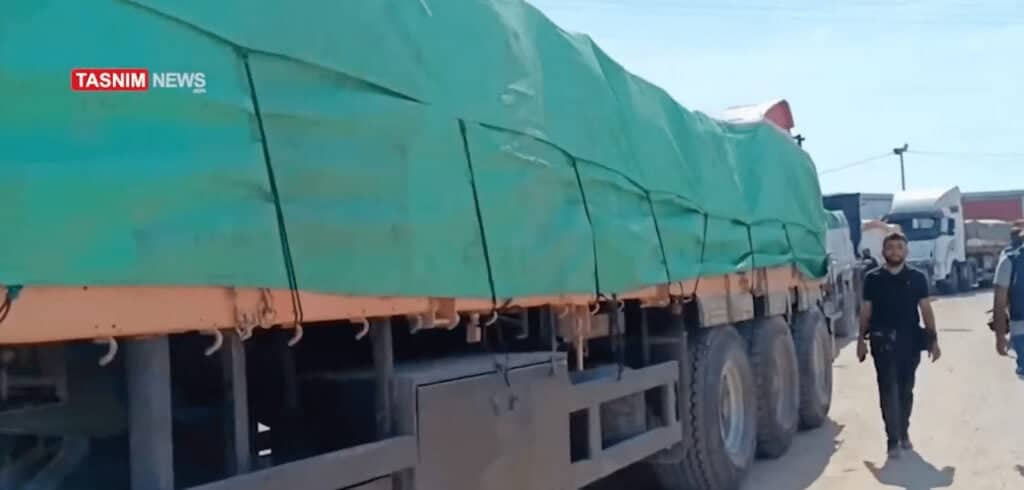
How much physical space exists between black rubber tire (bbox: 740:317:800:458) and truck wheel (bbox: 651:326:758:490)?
19.2 inches

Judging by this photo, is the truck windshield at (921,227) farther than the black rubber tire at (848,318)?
Yes

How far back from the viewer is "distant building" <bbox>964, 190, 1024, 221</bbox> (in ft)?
188

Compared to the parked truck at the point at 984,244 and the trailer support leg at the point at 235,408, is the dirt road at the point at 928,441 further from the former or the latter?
the parked truck at the point at 984,244

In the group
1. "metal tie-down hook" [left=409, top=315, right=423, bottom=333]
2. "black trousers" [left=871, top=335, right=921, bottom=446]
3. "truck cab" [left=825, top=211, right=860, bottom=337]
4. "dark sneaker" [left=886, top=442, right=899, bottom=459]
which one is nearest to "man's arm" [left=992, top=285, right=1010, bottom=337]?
"black trousers" [left=871, top=335, right=921, bottom=446]

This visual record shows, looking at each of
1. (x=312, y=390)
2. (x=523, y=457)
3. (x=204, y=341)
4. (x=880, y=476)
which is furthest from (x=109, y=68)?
(x=880, y=476)

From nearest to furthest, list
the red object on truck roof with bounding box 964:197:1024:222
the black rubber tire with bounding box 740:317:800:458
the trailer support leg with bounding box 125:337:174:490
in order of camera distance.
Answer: the trailer support leg with bounding box 125:337:174:490, the black rubber tire with bounding box 740:317:800:458, the red object on truck roof with bounding box 964:197:1024:222

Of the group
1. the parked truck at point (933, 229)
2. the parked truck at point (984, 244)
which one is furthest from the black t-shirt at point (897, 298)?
the parked truck at point (984, 244)

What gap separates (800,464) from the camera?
31.3ft

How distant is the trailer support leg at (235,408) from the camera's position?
12.2 feet

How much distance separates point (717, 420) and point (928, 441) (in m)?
3.20

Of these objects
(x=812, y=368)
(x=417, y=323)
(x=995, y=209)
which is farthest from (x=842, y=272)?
(x=995, y=209)

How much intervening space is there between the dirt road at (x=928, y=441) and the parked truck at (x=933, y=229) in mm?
19365

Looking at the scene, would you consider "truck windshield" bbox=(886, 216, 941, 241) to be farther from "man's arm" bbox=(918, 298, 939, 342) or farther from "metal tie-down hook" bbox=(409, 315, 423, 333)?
"metal tie-down hook" bbox=(409, 315, 423, 333)

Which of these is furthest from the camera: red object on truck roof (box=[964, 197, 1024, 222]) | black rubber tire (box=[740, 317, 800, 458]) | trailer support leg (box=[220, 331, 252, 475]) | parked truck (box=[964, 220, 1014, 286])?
red object on truck roof (box=[964, 197, 1024, 222])
